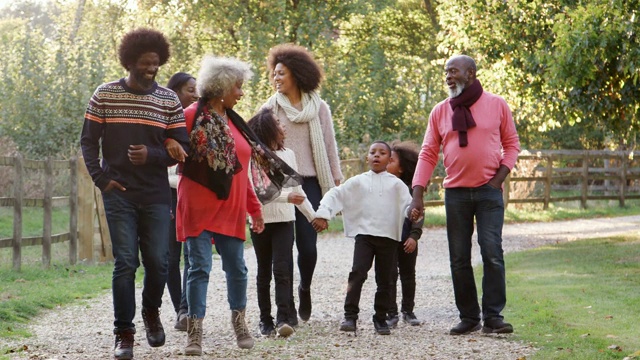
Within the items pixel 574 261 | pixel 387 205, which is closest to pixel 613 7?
pixel 574 261

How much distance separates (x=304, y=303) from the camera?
8.25 m

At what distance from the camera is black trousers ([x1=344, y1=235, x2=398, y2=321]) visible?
7.82 meters

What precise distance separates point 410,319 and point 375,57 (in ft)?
78.4

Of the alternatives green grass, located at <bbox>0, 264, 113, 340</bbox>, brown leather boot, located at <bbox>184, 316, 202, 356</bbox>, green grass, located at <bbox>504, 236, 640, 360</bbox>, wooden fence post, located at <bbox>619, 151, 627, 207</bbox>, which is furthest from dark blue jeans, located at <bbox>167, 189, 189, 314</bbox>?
wooden fence post, located at <bbox>619, 151, 627, 207</bbox>

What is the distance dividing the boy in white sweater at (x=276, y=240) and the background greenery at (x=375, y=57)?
5.53m

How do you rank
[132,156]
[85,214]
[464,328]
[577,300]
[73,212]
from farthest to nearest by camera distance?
[85,214] < [73,212] < [577,300] < [464,328] < [132,156]

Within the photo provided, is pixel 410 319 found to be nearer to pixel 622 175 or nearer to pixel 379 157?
pixel 379 157

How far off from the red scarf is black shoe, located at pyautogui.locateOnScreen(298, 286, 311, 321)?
1.63 m

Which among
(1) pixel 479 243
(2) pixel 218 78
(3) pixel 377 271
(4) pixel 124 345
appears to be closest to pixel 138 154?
(2) pixel 218 78

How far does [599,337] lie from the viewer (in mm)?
7371

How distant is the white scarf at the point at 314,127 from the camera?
26.6 feet

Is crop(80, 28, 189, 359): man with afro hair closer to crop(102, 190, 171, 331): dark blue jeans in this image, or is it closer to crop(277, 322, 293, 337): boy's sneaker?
crop(102, 190, 171, 331): dark blue jeans

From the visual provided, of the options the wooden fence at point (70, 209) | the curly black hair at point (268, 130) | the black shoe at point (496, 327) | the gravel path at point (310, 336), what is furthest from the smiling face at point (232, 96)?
the wooden fence at point (70, 209)

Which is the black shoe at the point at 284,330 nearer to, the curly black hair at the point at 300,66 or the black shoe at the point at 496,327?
the black shoe at the point at 496,327
